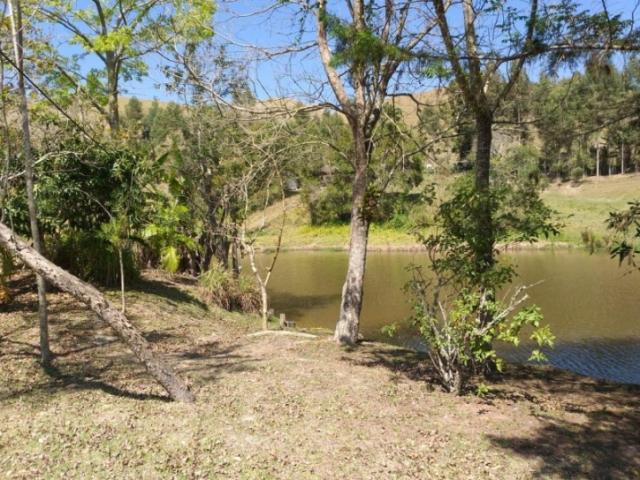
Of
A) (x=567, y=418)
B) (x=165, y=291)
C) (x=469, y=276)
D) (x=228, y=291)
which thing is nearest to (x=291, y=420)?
(x=469, y=276)

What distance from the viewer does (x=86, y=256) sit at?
9.99m

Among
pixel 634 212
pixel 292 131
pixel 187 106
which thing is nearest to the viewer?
pixel 634 212

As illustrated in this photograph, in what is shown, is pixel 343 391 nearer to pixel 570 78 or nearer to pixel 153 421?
pixel 153 421

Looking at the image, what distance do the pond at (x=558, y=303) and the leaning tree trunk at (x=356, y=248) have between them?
0.82 m

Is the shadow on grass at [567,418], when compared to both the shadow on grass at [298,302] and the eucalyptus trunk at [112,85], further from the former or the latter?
the eucalyptus trunk at [112,85]

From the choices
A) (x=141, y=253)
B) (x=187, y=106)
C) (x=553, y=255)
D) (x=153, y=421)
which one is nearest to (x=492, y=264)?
(x=153, y=421)

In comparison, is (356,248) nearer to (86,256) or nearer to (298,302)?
(86,256)

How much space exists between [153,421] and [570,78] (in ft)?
18.6

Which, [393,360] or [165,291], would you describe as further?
[165,291]

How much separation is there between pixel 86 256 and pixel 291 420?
6.62m

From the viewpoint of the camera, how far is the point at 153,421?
4.75 m

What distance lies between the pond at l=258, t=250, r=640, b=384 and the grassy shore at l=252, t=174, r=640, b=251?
4.68m

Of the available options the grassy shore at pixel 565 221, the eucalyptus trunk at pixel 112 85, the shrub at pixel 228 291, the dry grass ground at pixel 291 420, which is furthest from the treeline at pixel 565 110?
the grassy shore at pixel 565 221

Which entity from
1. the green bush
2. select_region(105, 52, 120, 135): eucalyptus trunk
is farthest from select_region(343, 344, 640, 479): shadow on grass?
select_region(105, 52, 120, 135): eucalyptus trunk
